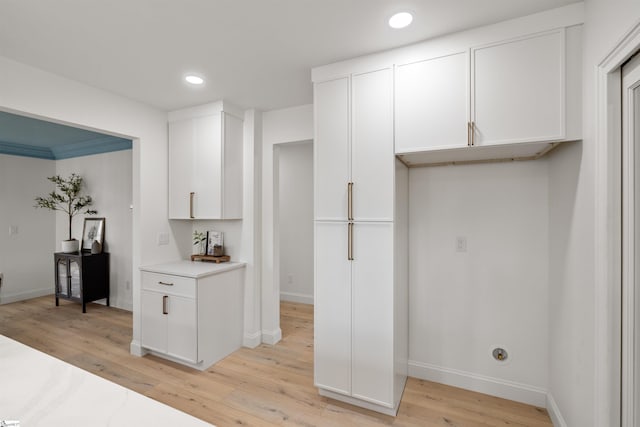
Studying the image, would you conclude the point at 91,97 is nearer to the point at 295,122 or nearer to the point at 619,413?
the point at 295,122

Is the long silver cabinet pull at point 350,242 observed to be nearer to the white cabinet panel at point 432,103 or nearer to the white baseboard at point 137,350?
the white cabinet panel at point 432,103

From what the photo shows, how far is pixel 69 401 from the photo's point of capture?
31.9 inches

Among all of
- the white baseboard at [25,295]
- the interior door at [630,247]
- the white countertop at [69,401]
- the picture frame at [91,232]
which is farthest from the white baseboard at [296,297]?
the white baseboard at [25,295]

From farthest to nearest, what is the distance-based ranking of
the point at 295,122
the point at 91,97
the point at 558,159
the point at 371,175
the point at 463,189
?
the point at 295,122
the point at 91,97
the point at 463,189
the point at 371,175
the point at 558,159

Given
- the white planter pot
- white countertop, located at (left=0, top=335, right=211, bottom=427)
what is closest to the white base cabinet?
white countertop, located at (left=0, top=335, right=211, bottom=427)

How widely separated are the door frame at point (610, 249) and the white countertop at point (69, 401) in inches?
69.0

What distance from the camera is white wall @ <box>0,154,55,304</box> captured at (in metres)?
4.68

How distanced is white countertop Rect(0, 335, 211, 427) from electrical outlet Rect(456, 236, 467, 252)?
2197 mm

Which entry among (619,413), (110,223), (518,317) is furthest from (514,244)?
(110,223)

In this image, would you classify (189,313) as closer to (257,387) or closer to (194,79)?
(257,387)

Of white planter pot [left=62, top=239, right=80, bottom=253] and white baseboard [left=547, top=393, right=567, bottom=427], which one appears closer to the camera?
white baseboard [left=547, top=393, right=567, bottom=427]

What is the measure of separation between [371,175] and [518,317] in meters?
1.52

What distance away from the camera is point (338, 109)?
2.21 metres

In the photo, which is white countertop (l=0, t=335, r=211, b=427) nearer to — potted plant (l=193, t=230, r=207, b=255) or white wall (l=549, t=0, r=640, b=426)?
white wall (l=549, t=0, r=640, b=426)
